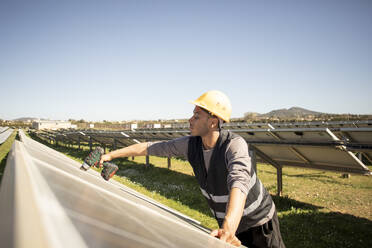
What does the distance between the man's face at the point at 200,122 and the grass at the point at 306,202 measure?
329 cm

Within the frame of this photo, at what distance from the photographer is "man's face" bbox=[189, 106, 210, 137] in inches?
87.8

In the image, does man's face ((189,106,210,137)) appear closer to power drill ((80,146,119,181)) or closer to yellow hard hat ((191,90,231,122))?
yellow hard hat ((191,90,231,122))

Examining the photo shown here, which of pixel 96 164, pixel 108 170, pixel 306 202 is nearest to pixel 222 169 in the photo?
pixel 108 170

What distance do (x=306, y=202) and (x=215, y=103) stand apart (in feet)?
18.3

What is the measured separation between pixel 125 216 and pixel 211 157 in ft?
4.24

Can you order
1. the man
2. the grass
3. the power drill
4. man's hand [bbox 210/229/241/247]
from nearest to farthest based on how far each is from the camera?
man's hand [bbox 210/229/241/247]
the man
the power drill
the grass

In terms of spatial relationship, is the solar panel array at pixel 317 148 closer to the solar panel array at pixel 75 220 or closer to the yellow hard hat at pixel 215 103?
the yellow hard hat at pixel 215 103

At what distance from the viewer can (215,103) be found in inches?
87.0

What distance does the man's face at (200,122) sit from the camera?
7.32ft

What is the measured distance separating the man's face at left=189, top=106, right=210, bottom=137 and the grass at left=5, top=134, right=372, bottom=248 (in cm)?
329

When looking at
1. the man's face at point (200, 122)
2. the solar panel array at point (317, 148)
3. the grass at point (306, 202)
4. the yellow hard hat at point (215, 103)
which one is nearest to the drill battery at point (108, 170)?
the man's face at point (200, 122)

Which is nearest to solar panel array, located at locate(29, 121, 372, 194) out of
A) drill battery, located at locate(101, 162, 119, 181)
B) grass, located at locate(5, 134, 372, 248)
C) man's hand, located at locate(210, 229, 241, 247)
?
grass, located at locate(5, 134, 372, 248)

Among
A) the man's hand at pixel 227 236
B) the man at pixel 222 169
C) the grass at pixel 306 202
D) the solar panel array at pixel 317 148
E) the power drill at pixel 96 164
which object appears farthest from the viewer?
the solar panel array at pixel 317 148

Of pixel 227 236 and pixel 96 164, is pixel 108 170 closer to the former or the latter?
pixel 96 164
